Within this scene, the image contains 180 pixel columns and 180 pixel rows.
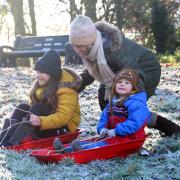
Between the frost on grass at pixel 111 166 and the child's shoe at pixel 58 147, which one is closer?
the frost on grass at pixel 111 166

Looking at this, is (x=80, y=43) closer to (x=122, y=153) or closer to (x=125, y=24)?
(x=122, y=153)

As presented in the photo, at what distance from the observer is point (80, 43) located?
13.8ft

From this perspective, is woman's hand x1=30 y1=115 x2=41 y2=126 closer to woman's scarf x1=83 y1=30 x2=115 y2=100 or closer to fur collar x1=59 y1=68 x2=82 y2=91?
fur collar x1=59 y1=68 x2=82 y2=91

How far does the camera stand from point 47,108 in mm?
4445

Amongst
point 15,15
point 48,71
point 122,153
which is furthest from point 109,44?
point 15,15

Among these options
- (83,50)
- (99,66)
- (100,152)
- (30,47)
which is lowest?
(30,47)

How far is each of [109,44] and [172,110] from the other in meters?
2.28

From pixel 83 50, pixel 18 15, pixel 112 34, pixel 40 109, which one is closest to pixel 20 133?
pixel 40 109

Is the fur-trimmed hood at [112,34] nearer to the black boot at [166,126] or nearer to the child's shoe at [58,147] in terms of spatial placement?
the black boot at [166,126]

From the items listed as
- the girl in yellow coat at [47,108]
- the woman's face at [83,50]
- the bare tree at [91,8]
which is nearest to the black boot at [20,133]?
the girl in yellow coat at [47,108]

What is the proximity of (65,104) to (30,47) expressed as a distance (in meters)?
11.1

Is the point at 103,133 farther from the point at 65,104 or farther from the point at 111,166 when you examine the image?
the point at 65,104

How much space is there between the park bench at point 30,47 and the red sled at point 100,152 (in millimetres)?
9927

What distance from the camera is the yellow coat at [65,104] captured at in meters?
4.34
